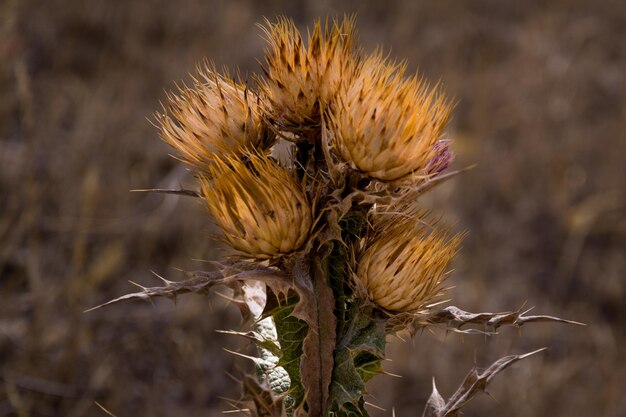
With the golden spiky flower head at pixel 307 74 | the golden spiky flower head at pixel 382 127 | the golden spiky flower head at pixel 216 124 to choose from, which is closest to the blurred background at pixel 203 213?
the golden spiky flower head at pixel 216 124

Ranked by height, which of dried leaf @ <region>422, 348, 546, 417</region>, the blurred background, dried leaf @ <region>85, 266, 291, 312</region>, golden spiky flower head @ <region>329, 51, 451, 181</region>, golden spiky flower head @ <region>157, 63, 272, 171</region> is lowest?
the blurred background

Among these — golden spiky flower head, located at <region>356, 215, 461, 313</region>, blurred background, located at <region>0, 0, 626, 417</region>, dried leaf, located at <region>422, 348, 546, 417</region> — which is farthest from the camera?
blurred background, located at <region>0, 0, 626, 417</region>

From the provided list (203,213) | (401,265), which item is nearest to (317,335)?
(401,265)

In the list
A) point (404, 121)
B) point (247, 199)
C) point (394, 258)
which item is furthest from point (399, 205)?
point (247, 199)

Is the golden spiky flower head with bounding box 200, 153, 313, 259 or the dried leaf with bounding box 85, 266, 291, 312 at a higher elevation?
the golden spiky flower head with bounding box 200, 153, 313, 259

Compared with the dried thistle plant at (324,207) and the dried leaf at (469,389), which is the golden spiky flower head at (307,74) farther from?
the dried leaf at (469,389)

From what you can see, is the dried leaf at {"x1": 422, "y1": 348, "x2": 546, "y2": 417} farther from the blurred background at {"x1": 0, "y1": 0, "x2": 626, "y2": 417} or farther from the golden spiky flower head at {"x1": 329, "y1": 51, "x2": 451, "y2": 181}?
the blurred background at {"x1": 0, "y1": 0, "x2": 626, "y2": 417}

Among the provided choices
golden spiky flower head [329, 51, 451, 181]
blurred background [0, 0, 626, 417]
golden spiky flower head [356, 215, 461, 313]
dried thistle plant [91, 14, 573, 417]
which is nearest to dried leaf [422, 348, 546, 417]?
dried thistle plant [91, 14, 573, 417]

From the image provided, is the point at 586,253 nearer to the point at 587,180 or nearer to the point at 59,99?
the point at 587,180
